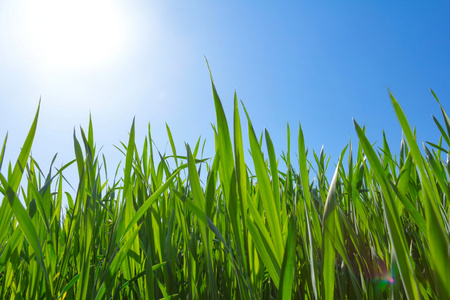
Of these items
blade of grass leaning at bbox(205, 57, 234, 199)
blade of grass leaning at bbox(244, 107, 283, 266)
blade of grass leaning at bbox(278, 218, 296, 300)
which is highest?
blade of grass leaning at bbox(205, 57, 234, 199)

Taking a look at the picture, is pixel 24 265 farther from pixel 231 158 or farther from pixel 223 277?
pixel 231 158

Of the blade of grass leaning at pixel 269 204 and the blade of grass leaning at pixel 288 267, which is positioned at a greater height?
the blade of grass leaning at pixel 269 204

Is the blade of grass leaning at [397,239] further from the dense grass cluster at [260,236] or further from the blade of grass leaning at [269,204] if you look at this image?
the blade of grass leaning at [269,204]

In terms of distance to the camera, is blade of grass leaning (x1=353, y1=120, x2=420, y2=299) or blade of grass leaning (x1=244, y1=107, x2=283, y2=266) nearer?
blade of grass leaning (x1=353, y1=120, x2=420, y2=299)

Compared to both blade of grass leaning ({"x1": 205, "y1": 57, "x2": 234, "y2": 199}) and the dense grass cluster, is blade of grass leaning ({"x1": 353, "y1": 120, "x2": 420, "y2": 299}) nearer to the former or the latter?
the dense grass cluster

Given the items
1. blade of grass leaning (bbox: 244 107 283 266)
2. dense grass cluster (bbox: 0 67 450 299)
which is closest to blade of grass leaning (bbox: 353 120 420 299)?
dense grass cluster (bbox: 0 67 450 299)

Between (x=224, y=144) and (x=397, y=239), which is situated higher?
(x=224, y=144)

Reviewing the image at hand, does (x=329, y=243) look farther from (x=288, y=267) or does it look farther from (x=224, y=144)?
(x=224, y=144)

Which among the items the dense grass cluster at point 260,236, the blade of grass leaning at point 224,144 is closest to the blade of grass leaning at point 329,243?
the dense grass cluster at point 260,236

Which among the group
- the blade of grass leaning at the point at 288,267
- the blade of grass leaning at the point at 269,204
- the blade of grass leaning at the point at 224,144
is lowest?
the blade of grass leaning at the point at 288,267

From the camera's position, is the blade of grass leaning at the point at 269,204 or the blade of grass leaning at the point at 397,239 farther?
the blade of grass leaning at the point at 269,204

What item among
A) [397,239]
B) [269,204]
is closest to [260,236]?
[269,204]

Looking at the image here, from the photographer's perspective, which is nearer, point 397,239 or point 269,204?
point 397,239

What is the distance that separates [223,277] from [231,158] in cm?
32
